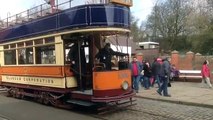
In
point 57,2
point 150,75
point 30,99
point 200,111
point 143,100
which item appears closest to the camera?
point 200,111

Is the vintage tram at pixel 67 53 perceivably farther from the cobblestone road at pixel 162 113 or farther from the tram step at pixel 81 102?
the cobblestone road at pixel 162 113

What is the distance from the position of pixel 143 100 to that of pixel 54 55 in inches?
160

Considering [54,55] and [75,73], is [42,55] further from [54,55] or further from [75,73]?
[75,73]

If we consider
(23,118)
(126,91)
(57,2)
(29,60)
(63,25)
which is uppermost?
(57,2)

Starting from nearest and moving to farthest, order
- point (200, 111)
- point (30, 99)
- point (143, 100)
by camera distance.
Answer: point (200, 111), point (143, 100), point (30, 99)

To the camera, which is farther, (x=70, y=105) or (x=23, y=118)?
(x=70, y=105)

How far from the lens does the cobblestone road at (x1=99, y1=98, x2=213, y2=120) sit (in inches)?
451

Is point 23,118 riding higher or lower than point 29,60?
lower

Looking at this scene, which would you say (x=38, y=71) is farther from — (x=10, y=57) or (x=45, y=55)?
(x=10, y=57)

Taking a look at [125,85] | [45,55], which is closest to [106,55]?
[125,85]

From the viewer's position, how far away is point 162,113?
12.0 metres

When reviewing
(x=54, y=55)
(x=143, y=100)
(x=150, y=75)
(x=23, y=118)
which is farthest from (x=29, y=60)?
(x=150, y=75)

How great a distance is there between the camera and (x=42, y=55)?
1455 cm

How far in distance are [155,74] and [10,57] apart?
6.67 meters
